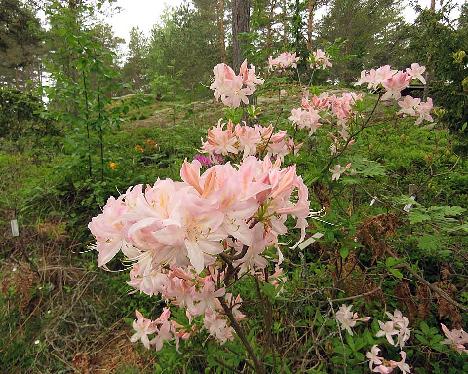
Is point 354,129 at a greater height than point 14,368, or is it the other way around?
point 354,129

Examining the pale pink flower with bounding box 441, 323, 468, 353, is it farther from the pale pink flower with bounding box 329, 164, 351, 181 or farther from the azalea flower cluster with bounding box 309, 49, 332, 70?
the azalea flower cluster with bounding box 309, 49, 332, 70

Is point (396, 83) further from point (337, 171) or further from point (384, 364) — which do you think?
point (384, 364)

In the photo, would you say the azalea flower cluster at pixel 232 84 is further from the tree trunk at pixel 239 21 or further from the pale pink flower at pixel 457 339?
the tree trunk at pixel 239 21

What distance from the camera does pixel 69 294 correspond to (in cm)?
294

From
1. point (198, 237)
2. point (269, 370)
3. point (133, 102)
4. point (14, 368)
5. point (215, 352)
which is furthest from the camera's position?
point (133, 102)

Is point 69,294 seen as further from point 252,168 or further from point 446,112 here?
point 446,112

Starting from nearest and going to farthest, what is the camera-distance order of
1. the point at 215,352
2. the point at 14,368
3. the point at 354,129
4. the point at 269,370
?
the point at 215,352, the point at 269,370, the point at 354,129, the point at 14,368

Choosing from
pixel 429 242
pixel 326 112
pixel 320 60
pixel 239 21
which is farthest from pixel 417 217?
pixel 239 21

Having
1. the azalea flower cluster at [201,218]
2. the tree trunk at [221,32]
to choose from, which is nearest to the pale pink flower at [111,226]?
the azalea flower cluster at [201,218]

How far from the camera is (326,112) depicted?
2303 millimetres

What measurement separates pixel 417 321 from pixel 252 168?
1636 millimetres

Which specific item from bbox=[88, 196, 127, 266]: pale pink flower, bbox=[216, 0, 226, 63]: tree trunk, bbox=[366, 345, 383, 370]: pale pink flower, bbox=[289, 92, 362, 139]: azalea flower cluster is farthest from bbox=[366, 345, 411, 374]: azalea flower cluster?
bbox=[216, 0, 226, 63]: tree trunk

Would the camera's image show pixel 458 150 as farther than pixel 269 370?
Yes

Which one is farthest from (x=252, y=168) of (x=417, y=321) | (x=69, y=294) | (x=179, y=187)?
(x=69, y=294)
